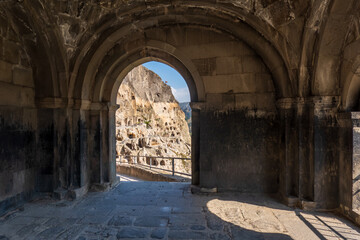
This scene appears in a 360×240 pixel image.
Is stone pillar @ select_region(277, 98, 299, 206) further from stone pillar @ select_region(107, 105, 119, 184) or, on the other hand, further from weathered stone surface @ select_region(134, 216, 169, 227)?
stone pillar @ select_region(107, 105, 119, 184)

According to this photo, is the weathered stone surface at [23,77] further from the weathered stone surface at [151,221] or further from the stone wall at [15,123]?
the weathered stone surface at [151,221]

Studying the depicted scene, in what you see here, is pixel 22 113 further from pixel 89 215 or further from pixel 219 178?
pixel 219 178

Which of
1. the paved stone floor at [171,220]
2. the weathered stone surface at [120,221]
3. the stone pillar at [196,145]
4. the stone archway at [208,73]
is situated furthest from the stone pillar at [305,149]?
the weathered stone surface at [120,221]

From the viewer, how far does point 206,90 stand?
4.43m

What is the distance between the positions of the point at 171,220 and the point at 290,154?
2629 mm

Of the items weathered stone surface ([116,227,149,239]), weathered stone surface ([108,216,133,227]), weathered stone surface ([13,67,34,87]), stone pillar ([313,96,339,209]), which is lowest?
weathered stone surface ([116,227,149,239])

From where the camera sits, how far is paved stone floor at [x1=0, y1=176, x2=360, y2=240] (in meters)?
2.88

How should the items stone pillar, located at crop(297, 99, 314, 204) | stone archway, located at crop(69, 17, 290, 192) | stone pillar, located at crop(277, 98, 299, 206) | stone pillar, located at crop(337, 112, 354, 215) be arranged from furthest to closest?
stone archway, located at crop(69, 17, 290, 192) < stone pillar, located at crop(277, 98, 299, 206) < stone pillar, located at crop(297, 99, 314, 204) < stone pillar, located at crop(337, 112, 354, 215)

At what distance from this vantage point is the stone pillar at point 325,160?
362cm

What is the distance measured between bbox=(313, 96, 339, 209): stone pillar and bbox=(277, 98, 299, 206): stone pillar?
1.09 ft

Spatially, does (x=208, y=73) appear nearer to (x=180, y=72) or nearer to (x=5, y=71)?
(x=180, y=72)

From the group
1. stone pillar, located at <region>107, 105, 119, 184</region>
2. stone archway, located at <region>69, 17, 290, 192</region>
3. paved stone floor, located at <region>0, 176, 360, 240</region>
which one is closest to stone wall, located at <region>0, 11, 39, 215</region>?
paved stone floor, located at <region>0, 176, 360, 240</region>

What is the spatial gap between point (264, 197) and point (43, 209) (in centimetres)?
435

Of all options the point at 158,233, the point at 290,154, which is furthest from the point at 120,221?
the point at 290,154
